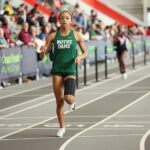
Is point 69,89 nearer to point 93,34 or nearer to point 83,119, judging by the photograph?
point 83,119

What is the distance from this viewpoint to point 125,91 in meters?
21.7

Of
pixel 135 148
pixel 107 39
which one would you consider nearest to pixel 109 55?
pixel 107 39

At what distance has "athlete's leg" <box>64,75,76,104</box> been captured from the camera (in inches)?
494

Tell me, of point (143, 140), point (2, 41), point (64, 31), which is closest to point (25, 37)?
point (2, 41)

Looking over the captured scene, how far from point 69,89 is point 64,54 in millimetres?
579

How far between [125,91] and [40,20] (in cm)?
1090

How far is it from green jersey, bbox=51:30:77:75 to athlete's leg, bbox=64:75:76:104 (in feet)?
0.37

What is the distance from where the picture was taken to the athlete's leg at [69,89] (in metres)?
12.5

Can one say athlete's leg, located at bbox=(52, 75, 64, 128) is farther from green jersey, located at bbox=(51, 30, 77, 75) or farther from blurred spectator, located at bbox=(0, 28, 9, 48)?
blurred spectator, located at bbox=(0, 28, 9, 48)

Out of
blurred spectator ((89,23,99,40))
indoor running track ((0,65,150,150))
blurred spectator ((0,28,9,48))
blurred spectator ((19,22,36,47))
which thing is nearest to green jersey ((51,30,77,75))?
indoor running track ((0,65,150,150))

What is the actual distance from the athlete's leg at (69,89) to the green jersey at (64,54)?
0.37ft

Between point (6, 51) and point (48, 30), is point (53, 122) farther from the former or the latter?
point (48, 30)

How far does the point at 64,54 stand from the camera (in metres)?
12.7

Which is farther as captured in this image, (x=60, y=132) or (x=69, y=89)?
(x=60, y=132)
